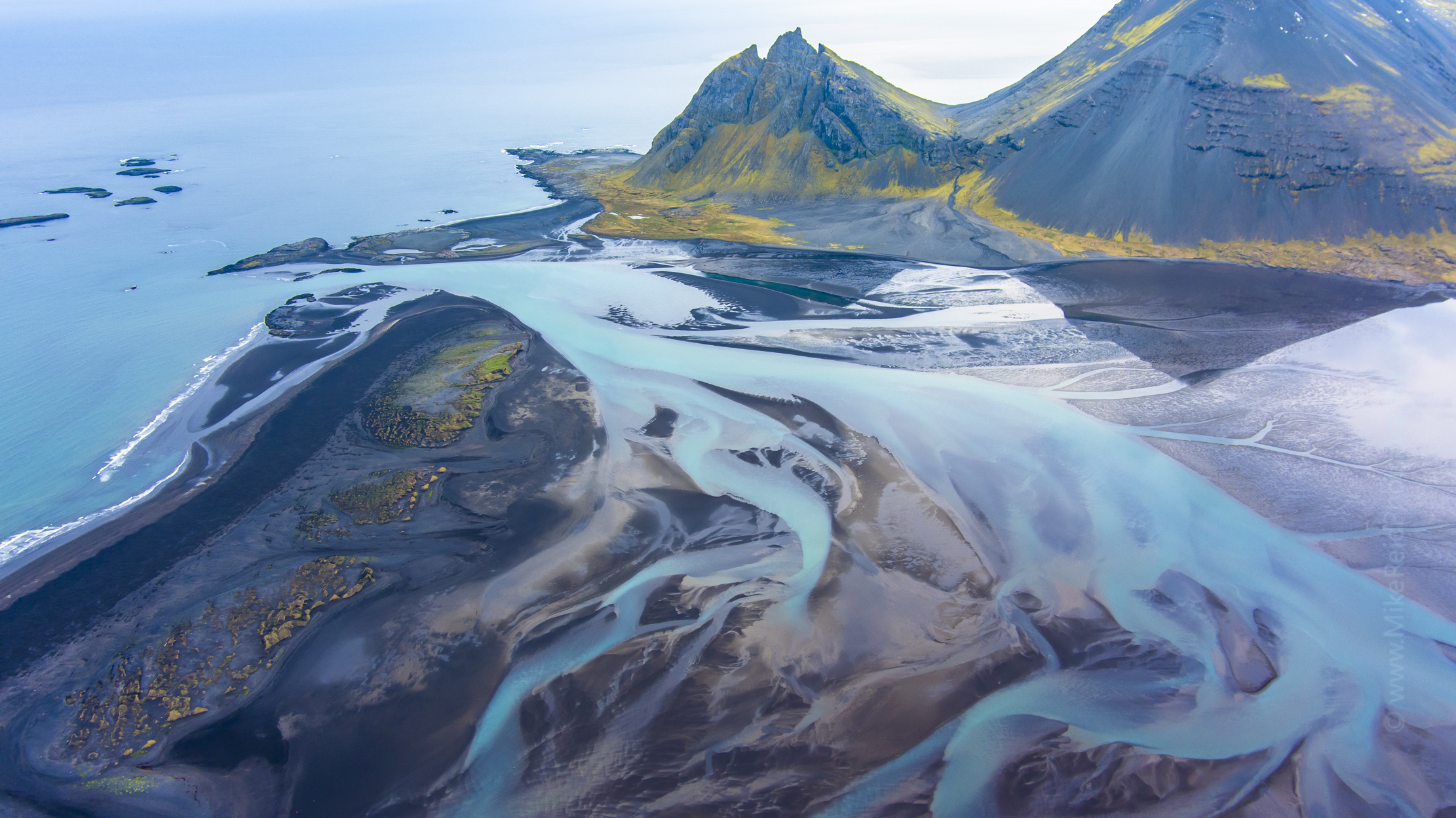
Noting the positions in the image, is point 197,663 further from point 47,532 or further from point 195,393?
point 195,393

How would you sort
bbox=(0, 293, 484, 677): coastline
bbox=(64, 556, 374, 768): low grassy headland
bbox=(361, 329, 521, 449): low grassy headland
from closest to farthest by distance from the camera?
bbox=(64, 556, 374, 768): low grassy headland, bbox=(0, 293, 484, 677): coastline, bbox=(361, 329, 521, 449): low grassy headland

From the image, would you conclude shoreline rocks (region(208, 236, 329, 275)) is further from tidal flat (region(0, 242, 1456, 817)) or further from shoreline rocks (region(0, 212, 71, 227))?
shoreline rocks (region(0, 212, 71, 227))

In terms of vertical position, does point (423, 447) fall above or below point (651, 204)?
below

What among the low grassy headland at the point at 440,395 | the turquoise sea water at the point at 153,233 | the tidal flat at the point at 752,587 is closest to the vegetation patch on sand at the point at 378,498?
the tidal flat at the point at 752,587

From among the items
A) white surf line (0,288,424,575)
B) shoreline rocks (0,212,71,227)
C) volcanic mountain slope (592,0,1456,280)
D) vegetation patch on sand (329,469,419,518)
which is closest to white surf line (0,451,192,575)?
white surf line (0,288,424,575)

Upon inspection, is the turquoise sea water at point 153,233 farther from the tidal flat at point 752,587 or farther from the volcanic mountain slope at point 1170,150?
the volcanic mountain slope at point 1170,150

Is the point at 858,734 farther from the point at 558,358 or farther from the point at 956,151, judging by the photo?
the point at 956,151

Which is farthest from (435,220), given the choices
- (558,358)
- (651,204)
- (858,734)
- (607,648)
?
(858,734)
